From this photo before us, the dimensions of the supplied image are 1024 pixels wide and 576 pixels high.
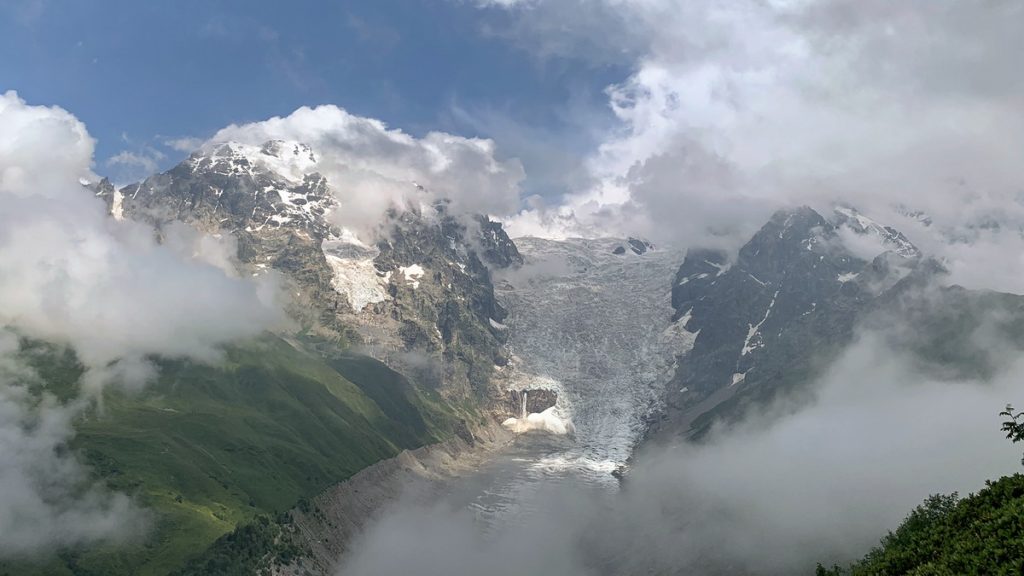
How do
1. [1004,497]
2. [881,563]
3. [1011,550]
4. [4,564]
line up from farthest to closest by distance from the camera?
[4,564] → [881,563] → [1004,497] → [1011,550]

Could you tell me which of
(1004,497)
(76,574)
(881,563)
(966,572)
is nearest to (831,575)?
(881,563)

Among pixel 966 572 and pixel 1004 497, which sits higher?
pixel 1004 497

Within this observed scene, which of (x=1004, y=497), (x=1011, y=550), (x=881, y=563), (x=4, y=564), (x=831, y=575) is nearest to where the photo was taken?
Answer: (x=1011, y=550)

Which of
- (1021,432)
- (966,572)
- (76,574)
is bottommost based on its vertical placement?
(966,572)

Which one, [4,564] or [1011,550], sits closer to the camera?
[1011,550]

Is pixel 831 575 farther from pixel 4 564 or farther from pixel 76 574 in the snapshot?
pixel 4 564

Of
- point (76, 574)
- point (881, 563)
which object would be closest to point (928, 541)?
point (881, 563)

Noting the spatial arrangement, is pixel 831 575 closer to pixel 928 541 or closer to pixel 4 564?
pixel 928 541
